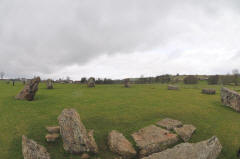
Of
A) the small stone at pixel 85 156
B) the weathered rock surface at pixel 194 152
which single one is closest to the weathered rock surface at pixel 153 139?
the weathered rock surface at pixel 194 152

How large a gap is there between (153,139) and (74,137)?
5.33 m

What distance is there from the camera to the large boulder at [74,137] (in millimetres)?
8078

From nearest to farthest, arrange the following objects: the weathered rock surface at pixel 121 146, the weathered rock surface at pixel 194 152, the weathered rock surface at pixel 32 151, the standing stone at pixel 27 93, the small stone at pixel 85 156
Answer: the weathered rock surface at pixel 194 152 < the weathered rock surface at pixel 32 151 < the small stone at pixel 85 156 < the weathered rock surface at pixel 121 146 < the standing stone at pixel 27 93

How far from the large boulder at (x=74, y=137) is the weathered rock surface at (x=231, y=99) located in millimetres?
17946

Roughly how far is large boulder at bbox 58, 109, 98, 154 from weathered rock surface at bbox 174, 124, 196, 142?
636cm

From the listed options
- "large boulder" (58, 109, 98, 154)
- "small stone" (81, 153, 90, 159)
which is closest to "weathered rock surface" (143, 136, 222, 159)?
"small stone" (81, 153, 90, 159)

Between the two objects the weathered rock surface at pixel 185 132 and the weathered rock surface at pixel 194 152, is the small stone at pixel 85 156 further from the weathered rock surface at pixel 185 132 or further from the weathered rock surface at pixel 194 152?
the weathered rock surface at pixel 185 132

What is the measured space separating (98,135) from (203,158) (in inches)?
266

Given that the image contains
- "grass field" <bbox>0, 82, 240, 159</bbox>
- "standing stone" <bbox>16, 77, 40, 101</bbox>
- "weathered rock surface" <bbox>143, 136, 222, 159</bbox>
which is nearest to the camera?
"weathered rock surface" <bbox>143, 136, 222, 159</bbox>

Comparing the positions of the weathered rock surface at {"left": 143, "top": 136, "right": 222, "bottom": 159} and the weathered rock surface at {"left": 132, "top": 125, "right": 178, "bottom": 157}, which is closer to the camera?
the weathered rock surface at {"left": 143, "top": 136, "right": 222, "bottom": 159}

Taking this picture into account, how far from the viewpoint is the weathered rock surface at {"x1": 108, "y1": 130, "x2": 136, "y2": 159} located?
807 cm

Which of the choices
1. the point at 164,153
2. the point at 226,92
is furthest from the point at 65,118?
the point at 226,92

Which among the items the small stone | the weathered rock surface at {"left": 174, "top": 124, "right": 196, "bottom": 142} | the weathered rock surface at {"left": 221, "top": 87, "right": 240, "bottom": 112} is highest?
the weathered rock surface at {"left": 221, "top": 87, "right": 240, "bottom": 112}

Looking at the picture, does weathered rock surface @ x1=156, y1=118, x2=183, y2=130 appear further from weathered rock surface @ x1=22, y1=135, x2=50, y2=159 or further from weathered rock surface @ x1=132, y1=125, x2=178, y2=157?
weathered rock surface @ x1=22, y1=135, x2=50, y2=159
